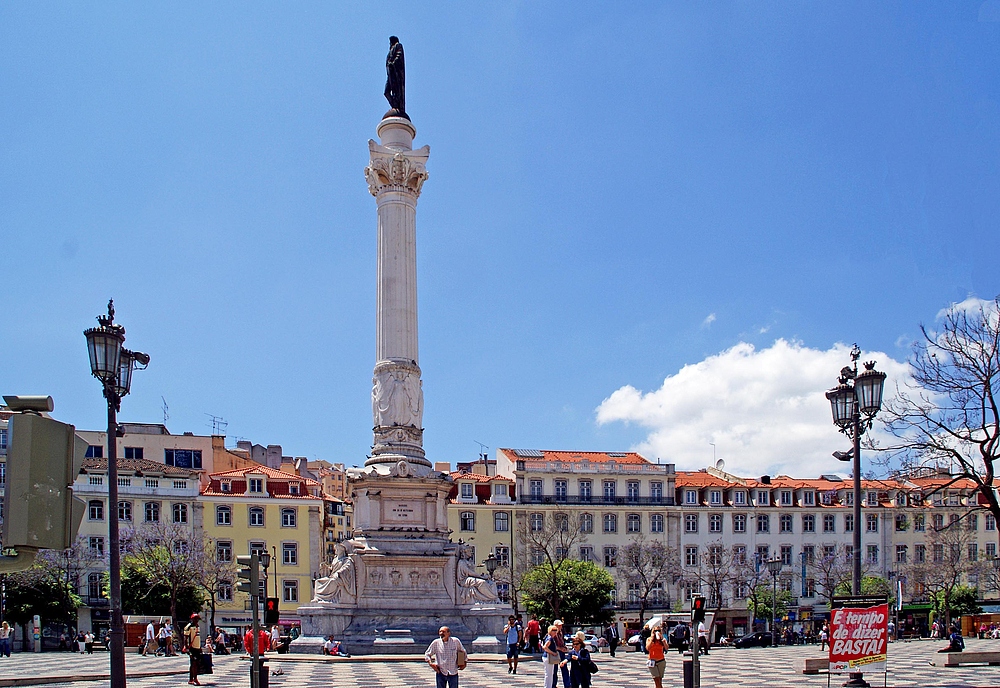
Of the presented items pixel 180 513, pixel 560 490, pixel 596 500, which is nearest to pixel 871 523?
pixel 596 500

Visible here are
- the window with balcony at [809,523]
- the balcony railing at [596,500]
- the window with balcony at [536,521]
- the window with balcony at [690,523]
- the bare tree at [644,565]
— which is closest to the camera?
the bare tree at [644,565]

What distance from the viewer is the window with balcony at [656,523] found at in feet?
230

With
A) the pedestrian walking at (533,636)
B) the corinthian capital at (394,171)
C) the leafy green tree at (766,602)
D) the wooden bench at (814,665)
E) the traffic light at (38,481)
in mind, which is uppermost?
the corinthian capital at (394,171)

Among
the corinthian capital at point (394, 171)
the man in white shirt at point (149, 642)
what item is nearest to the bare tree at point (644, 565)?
the man in white shirt at point (149, 642)

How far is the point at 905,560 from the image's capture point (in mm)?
74500

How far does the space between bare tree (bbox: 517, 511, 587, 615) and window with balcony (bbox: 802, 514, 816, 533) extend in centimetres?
1583

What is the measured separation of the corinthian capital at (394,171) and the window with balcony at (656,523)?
39028mm

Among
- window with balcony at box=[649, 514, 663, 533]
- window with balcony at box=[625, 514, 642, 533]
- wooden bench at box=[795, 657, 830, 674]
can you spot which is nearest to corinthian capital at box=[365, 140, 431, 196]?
wooden bench at box=[795, 657, 830, 674]

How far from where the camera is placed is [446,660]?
14.8 metres

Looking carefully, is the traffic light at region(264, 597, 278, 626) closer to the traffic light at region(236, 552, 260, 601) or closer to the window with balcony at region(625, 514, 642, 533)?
the traffic light at region(236, 552, 260, 601)

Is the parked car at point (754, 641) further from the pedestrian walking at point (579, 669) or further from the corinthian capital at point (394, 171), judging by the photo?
the pedestrian walking at point (579, 669)

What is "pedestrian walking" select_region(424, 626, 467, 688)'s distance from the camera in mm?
14750

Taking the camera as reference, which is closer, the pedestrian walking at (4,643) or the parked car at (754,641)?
the pedestrian walking at (4,643)

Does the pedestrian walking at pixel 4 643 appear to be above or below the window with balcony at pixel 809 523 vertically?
below
